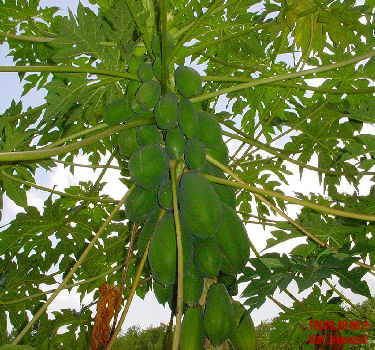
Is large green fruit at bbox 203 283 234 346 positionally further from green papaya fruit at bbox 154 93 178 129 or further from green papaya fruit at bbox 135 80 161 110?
green papaya fruit at bbox 135 80 161 110

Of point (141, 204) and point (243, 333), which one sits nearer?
point (243, 333)

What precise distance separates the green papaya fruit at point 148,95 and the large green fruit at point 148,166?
0.66 feet

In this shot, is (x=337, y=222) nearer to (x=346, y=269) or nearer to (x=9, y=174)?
(x=346, y=269)

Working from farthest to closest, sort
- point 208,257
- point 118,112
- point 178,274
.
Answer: point 118,112
point 208,257
point 178,274

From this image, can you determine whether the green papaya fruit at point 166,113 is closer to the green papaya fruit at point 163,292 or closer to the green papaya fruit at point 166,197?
the green papaya fruit at point 166,197

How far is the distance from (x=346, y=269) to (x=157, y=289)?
63 centimetres

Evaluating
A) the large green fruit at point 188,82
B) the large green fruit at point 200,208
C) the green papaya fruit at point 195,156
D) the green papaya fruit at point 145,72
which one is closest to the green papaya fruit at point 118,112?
the green papaya fruit at point 145,72

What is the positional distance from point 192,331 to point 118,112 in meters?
0.88

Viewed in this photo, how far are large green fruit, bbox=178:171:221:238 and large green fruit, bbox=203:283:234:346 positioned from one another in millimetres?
197

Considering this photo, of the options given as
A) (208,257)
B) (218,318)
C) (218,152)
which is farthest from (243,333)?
(218,152)

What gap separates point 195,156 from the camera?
Answer: 4.81ft

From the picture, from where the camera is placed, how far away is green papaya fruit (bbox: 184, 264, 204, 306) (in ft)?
4.36

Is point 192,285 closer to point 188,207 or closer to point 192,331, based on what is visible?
point 192,331

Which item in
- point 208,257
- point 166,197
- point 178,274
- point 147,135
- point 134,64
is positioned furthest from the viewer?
point 134,64
